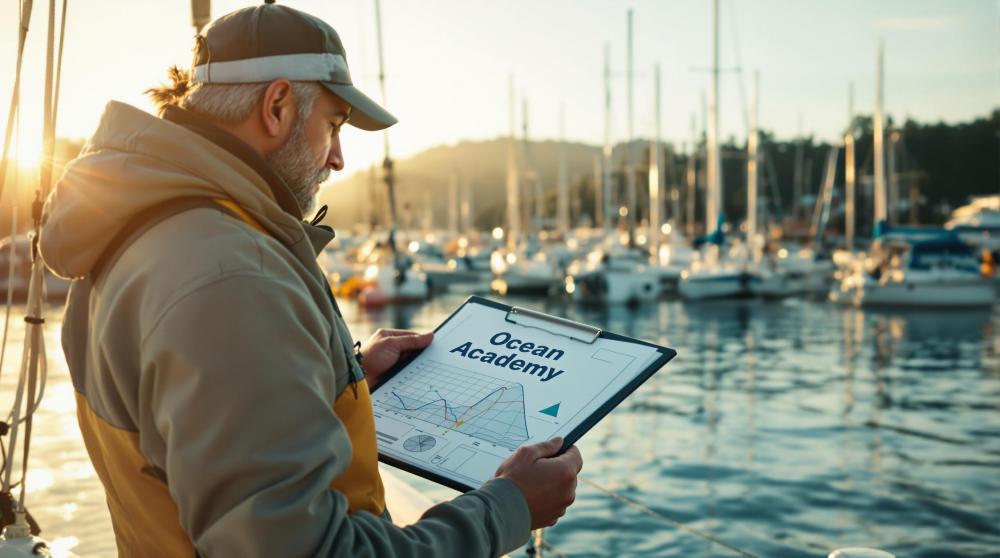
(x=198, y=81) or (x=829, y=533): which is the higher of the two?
Result: (x=198, y=81)

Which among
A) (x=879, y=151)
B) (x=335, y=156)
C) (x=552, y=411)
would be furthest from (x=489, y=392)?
(x=879, y=151)

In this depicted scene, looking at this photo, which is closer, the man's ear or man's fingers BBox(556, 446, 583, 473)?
the man's ear

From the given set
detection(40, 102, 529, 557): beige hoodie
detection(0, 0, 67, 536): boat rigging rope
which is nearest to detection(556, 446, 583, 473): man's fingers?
detection(40, 102, 529, 557): beige hoodie

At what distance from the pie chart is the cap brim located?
767 millimetres

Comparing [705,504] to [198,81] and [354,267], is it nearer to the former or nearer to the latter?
[198,81]

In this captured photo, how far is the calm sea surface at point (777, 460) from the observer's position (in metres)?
9.37

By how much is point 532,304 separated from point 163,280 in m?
36.6

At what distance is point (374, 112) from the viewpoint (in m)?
2.15

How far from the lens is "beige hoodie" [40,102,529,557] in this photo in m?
1.55

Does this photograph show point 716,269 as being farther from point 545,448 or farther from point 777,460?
point 545,448

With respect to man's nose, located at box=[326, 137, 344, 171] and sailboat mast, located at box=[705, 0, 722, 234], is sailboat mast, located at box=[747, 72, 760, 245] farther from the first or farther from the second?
man's nose, located at box=[326, 137, 344, 171]

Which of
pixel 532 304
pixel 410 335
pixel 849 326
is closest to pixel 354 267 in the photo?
pixel 532 304

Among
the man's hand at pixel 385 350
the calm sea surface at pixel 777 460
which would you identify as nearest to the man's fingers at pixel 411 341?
the man's hand at pixel 385 350

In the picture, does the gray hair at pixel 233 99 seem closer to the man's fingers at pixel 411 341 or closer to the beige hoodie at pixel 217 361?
the beige hoodie at pixel 217 361
